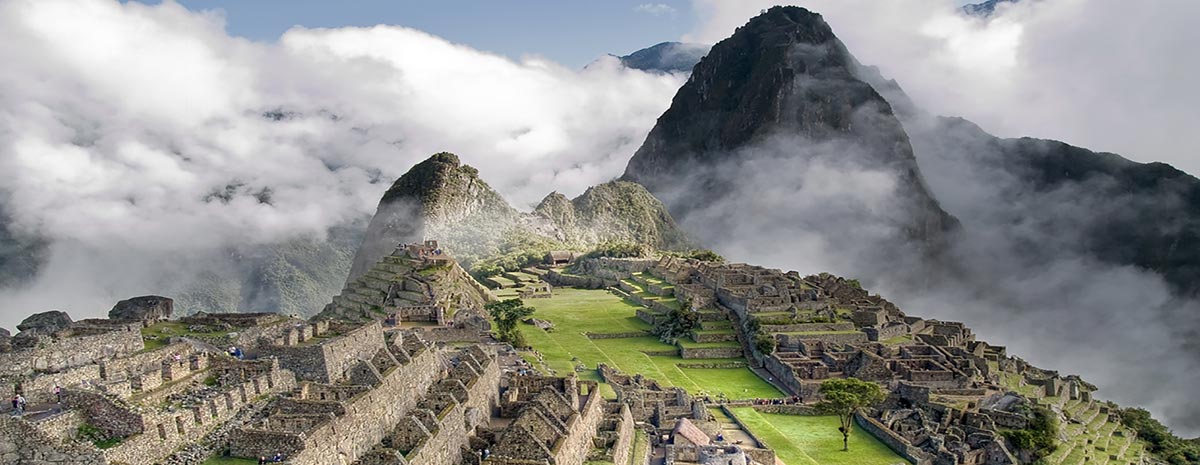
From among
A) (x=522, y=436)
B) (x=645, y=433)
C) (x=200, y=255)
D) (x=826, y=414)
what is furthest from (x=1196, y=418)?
(x=200, y=255)

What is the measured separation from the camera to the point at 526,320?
60312mm

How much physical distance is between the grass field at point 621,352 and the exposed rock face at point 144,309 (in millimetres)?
18524

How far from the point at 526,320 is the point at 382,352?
34.5m

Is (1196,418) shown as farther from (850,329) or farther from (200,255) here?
(200,255)

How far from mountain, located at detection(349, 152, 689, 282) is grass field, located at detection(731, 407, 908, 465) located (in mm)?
58320

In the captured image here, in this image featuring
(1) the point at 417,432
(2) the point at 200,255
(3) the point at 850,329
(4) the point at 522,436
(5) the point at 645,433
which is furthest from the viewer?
(2) the point at 200,255

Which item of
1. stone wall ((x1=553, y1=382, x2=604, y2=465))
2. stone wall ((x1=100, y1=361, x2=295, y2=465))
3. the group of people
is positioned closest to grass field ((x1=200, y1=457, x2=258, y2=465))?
stone wall ((x1=100, y1=361, x2=295, y2=465))

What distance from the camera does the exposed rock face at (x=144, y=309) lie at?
3825 centimetres

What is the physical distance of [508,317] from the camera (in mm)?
54156

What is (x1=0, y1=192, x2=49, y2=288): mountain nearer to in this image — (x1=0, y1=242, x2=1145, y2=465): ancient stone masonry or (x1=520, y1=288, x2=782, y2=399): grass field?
(x1=0, y1=242, x2=1145, y2=465): ancient stone masonry

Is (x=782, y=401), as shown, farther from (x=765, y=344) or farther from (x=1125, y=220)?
(x=1125, y=220)

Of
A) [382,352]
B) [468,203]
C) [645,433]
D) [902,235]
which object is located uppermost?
[902,235]

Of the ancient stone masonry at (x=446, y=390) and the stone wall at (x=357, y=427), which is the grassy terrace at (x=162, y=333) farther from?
the stone wall at (x=357, y=427)

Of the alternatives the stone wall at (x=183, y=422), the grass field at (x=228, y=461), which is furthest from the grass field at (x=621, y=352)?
the grass field at (x=228, y=461)
